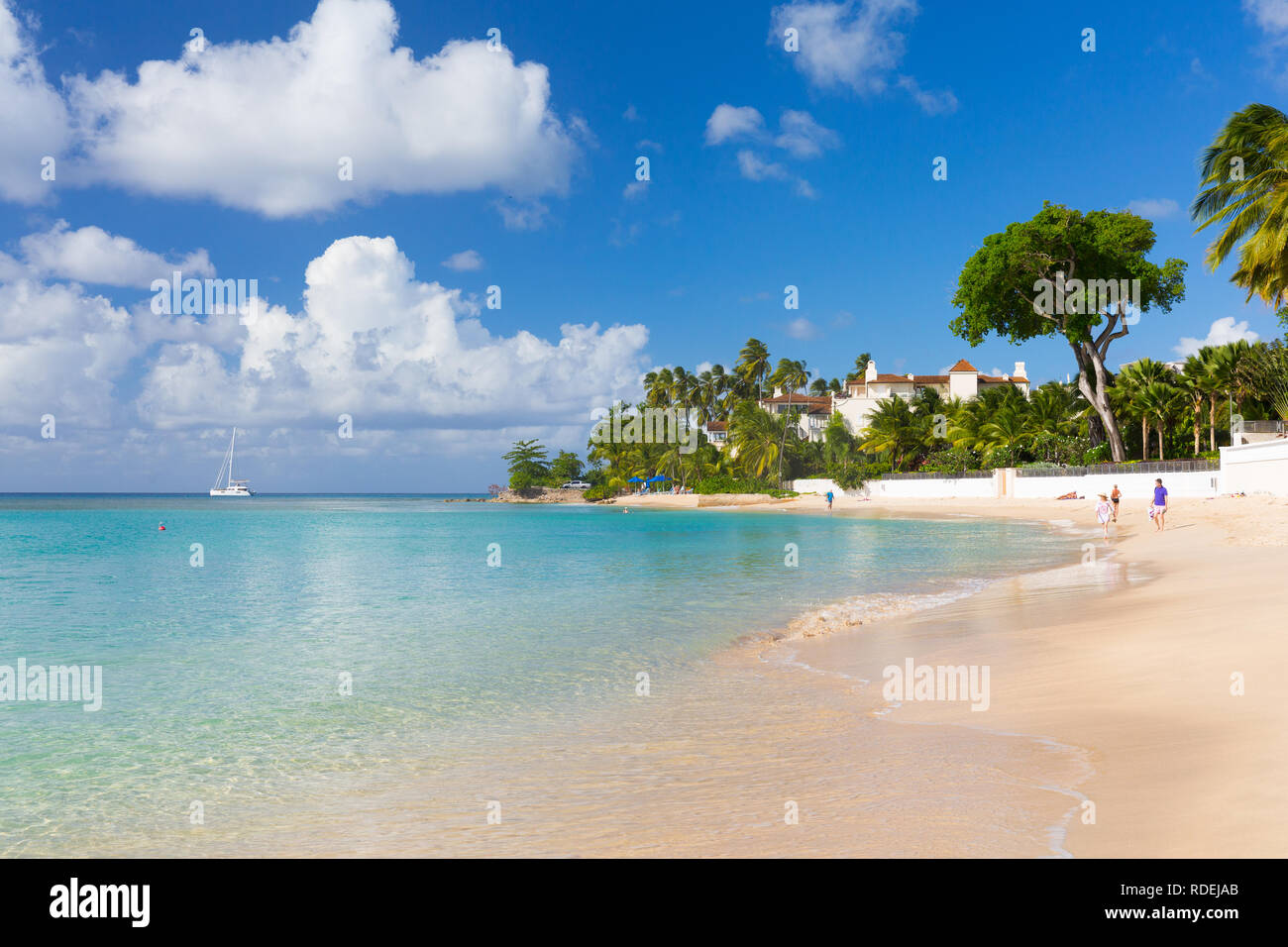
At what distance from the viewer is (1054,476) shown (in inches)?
2062

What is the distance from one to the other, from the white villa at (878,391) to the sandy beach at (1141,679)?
246ft

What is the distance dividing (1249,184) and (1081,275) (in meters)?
25.2

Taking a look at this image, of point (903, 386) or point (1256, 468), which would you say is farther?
point (903, 386)

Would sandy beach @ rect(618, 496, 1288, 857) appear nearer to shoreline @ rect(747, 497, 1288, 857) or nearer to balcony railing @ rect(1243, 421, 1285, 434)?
shoreline @ rect(747, 497, 1288, 857)

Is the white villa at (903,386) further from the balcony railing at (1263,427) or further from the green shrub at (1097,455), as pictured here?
the balcony railing at (1263,427)

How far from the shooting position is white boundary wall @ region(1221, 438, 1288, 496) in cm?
3272

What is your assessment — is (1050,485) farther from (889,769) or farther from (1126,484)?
(889,769)

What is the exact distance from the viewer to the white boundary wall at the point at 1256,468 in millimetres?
32719

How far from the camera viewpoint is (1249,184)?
88.5 ft

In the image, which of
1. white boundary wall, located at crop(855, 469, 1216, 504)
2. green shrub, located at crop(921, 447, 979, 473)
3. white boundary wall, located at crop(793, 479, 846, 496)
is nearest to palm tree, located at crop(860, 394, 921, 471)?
white boundary wall, located at crop(855, 469, 1216, 504)

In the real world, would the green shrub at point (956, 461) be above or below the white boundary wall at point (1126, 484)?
above

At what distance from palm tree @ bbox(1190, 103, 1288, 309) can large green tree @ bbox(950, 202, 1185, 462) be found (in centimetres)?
2058

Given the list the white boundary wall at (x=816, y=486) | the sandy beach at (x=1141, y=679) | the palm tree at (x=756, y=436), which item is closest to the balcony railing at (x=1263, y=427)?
the sandy beach at (x=1141, y=679)

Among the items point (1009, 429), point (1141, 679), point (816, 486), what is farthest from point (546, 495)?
point (1141, 679)
